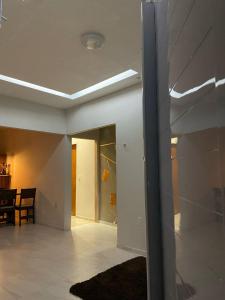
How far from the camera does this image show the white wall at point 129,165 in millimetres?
3896

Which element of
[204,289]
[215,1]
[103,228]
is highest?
[215,1]

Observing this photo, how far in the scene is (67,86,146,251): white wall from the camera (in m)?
3.90

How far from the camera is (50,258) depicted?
11.8ft

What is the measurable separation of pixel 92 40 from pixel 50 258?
2.98 meters

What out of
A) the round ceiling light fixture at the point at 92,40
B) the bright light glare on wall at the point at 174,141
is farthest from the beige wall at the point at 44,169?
the bright light glare on wall at the point at 174,141

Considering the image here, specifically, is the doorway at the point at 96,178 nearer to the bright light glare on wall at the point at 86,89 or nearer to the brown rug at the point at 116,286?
the bright light glare on wall at the point at 86,89

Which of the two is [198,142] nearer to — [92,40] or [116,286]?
[92,40]

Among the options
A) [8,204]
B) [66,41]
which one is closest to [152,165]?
[66,41]

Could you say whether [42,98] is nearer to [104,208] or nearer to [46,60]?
→ [46,60]

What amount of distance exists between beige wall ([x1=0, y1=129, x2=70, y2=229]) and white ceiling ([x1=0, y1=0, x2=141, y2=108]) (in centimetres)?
203

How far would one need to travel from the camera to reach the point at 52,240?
180 inches

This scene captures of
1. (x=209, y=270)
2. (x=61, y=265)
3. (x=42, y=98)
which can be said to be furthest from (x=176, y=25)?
(x=42, y=98)

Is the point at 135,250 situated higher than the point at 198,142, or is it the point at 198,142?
the point at 198,142

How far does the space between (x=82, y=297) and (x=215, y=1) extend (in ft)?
8.77
